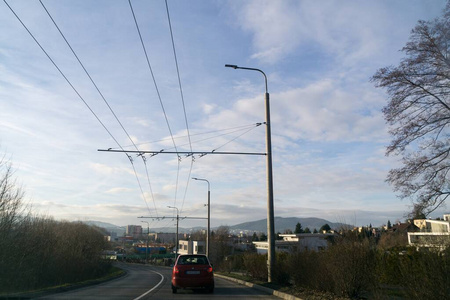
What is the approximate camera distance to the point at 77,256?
113ft

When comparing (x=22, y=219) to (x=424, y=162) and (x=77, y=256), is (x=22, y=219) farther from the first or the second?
(x=424, y=162)

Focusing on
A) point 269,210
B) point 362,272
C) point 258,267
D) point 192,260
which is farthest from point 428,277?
point 258,267

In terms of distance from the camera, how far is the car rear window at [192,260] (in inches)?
598

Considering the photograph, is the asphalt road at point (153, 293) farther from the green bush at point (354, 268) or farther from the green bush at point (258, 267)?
the green bush at point (354, 268)

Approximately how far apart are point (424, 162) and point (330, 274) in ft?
25.9

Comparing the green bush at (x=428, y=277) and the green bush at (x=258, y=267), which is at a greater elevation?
the green bush at (x=428, y=277)

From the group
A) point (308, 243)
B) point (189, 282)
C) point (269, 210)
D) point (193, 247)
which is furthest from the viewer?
point (193, 247)

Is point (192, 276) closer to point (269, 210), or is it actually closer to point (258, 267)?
point (269, 210)

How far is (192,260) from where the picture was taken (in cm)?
1545

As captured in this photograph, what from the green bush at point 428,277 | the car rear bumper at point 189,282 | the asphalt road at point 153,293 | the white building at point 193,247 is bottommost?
the white building at point 193,247

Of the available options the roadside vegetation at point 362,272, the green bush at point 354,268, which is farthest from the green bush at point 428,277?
the green bush at point 354,268

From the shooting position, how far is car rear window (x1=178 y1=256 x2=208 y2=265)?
15195mm

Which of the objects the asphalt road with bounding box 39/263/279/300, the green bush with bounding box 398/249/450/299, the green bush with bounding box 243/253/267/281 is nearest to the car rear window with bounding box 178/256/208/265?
the asphalt road with bounding box 39/263/279/300

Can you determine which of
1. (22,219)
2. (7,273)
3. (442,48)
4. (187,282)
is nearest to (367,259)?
(187,282)
